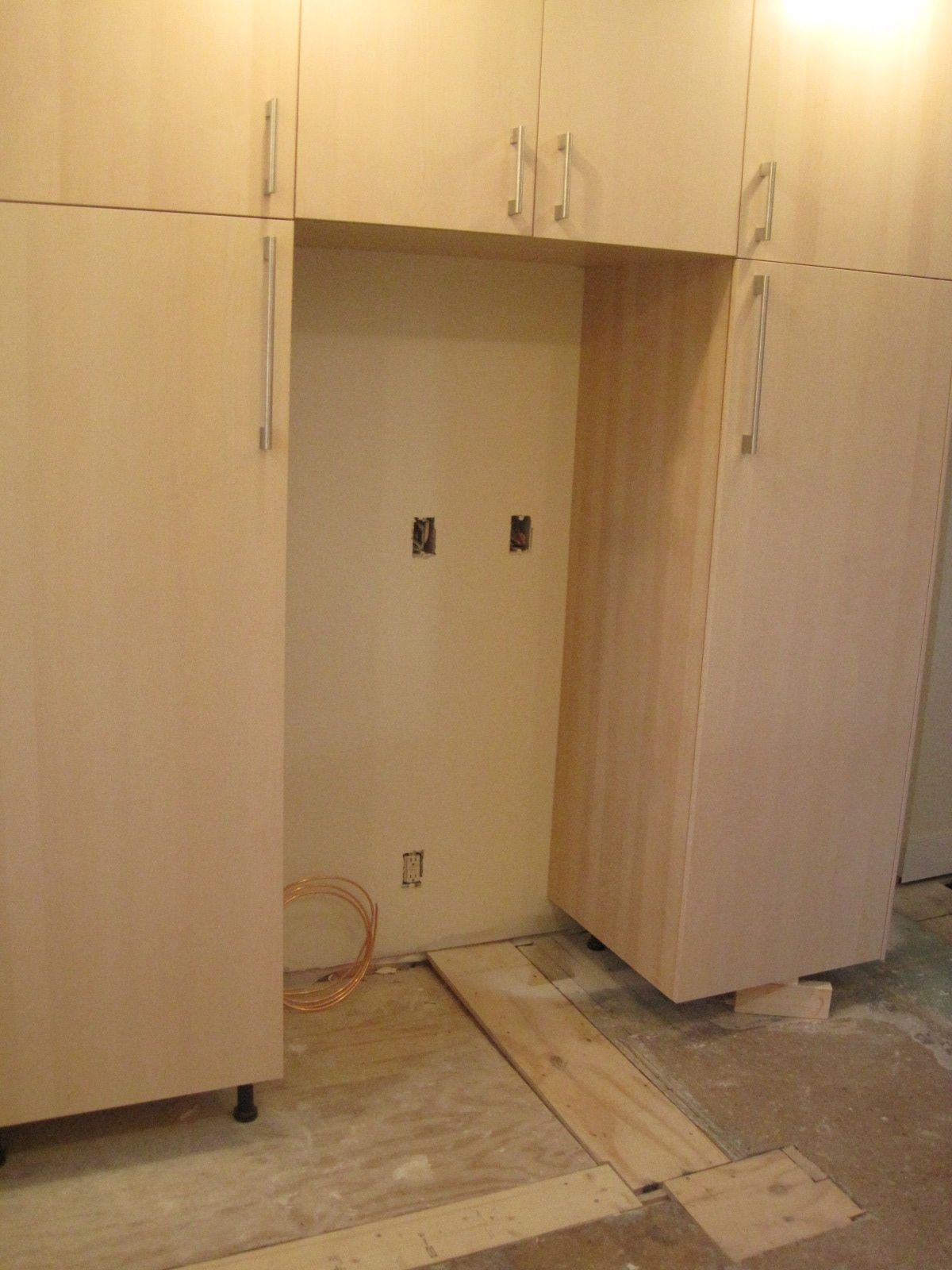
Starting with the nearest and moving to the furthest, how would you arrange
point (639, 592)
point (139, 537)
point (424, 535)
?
point (139, 537), point (639, 592), point (424, 535)

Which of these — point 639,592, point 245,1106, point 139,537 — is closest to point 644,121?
point 639,592

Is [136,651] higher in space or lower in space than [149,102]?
lower

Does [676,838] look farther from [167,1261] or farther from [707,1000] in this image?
[167,1261]

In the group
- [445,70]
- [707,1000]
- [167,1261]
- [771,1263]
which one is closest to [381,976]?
[707,1000]

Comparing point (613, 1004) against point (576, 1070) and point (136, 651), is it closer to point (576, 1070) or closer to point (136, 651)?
point (576, 1070)

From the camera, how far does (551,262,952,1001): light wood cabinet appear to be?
7.26ft

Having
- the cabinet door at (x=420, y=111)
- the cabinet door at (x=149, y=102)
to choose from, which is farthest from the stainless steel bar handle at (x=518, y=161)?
the cabinet door at (x=149, y=102)

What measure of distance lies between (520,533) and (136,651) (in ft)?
3.57

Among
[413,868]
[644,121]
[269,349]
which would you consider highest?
[644,121]

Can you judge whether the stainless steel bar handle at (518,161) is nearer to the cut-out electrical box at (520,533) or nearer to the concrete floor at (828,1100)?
the cut-out electrical box at (520,533)

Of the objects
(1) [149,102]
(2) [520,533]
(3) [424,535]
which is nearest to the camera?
(1) [149,102]

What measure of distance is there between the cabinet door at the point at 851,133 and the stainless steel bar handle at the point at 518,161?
453 millimetres

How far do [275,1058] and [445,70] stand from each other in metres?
1.75

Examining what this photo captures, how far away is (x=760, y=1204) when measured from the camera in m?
1.94
